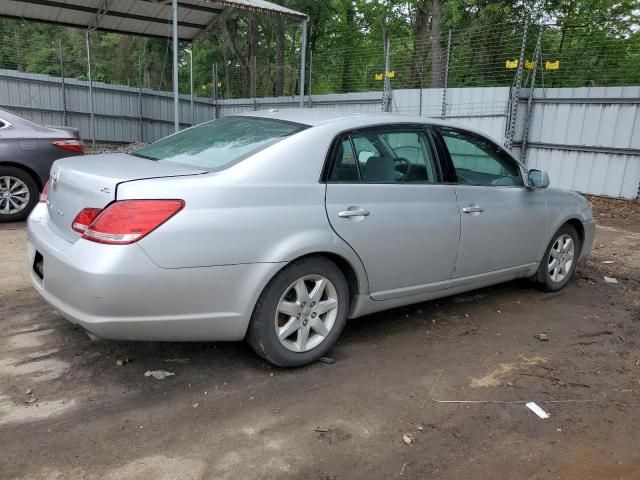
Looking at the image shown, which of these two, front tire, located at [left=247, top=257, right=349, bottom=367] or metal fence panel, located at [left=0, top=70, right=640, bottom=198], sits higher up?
metal fence panel, located at [left=0, top=70, right=640, bottom=198]

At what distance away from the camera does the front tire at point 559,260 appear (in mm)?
4887

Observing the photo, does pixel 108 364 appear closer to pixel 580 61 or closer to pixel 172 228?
pixel 172 228

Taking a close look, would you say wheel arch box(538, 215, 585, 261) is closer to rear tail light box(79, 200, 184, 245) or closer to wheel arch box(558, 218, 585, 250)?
wheel arch box(558, 218, 585, 250)

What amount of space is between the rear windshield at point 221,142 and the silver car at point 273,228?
0.02 meters

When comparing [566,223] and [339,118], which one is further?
[566,223]

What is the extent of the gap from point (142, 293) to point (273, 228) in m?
0.76

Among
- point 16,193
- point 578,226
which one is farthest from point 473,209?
point 16,193

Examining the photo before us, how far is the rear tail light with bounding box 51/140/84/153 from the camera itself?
685cm

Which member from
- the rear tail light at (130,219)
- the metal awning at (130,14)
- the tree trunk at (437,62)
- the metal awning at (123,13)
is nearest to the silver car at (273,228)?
the rear tail light at (130,219)

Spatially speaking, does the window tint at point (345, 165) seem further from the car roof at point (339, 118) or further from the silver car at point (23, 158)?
the silver car at point (23, 158)

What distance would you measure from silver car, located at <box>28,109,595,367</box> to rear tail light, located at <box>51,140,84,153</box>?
3623 mm

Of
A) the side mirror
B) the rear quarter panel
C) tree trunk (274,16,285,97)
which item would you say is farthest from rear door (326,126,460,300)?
tree trunk (274,16,285,97)

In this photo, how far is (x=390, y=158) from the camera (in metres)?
3.69

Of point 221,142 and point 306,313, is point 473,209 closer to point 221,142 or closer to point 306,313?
point 306,313
